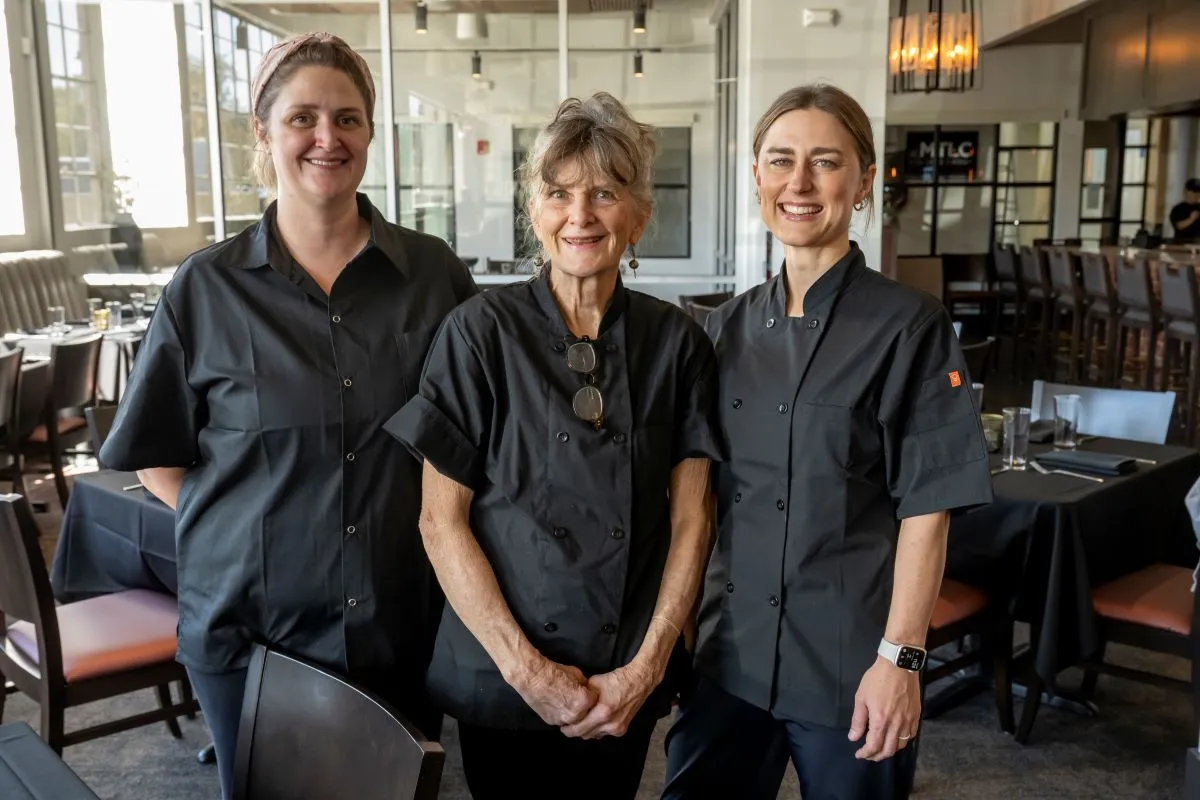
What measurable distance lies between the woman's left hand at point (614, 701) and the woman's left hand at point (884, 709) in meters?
0.31

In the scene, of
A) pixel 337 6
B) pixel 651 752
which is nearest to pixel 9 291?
pixel 337 6

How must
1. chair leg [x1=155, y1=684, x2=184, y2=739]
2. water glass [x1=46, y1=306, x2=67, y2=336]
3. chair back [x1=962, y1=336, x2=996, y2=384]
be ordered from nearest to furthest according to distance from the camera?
chair leg [x1=155, y1=684, x2=184, y2=739] → chair back [x1=962, y1=336, x2=996, y2=384] → water glass [x1=46, y1=306, x2=67, y2=336]

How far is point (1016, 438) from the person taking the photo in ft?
10.4

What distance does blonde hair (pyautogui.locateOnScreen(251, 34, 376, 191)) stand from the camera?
5.37 ft

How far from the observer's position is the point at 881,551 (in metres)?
1.59

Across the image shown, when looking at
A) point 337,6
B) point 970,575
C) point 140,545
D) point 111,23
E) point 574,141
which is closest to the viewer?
point 574,141

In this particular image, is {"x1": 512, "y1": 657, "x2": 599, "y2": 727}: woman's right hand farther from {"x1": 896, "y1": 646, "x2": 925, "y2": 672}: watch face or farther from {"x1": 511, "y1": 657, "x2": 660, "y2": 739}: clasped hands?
{"x1": 896, "y1": 646, "x2": 925, "y2": 672}: watch face

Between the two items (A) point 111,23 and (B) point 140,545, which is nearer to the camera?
(B) point 140,545

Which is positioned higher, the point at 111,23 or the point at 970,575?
the point at 111,23

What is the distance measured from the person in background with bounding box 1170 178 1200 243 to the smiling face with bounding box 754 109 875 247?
1073cm

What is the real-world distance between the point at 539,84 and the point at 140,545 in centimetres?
529

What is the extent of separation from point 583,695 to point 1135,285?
7.12 m

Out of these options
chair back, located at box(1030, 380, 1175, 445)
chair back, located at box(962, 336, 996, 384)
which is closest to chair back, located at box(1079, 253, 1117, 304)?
chair back, located at box(962, 336, 996, 384)

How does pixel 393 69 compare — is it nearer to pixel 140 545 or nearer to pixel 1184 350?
pixel 140 545
